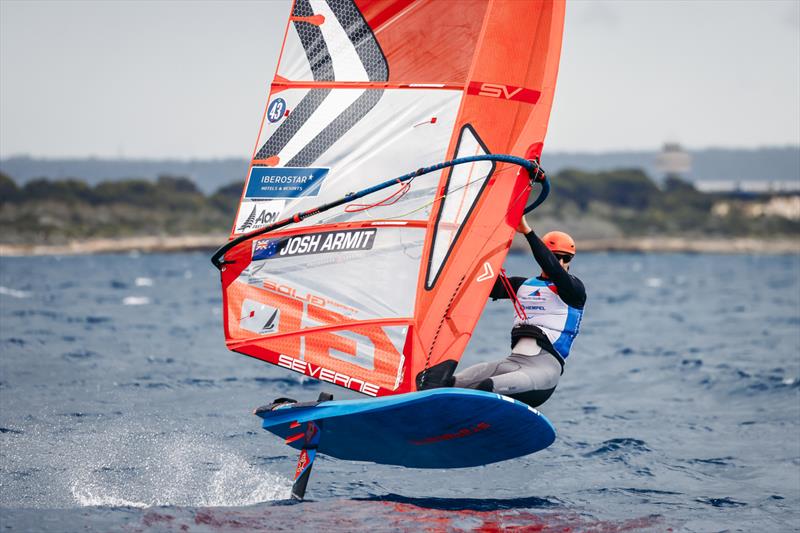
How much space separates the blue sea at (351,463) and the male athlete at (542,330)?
3.34ft

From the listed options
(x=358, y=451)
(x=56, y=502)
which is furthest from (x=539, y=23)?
(x=56, y=502)

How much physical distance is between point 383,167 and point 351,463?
300 cm

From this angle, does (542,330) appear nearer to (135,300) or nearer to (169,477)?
(169,477)

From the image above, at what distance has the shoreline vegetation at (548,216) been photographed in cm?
9306

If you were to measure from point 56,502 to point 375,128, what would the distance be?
378cm

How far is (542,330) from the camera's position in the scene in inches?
331

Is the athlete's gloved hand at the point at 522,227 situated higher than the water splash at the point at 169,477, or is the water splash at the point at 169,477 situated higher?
the athlete's gloved hand at the point at 522,227

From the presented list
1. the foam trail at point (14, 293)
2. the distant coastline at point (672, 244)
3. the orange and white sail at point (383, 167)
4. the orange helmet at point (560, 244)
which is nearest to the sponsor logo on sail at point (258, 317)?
the orange and white sail at point (383, 167)

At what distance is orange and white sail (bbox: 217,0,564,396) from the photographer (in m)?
8.29

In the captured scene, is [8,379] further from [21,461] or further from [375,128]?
[375,128]

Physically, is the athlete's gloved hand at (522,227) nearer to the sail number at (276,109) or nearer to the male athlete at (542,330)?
the male athlete at (542,330)

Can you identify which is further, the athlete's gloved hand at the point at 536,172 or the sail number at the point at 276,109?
the sail number at the point at 276,109

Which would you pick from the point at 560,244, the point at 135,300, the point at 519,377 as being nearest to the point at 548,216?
the point at 135,300

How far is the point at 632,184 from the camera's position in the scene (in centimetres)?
13388
